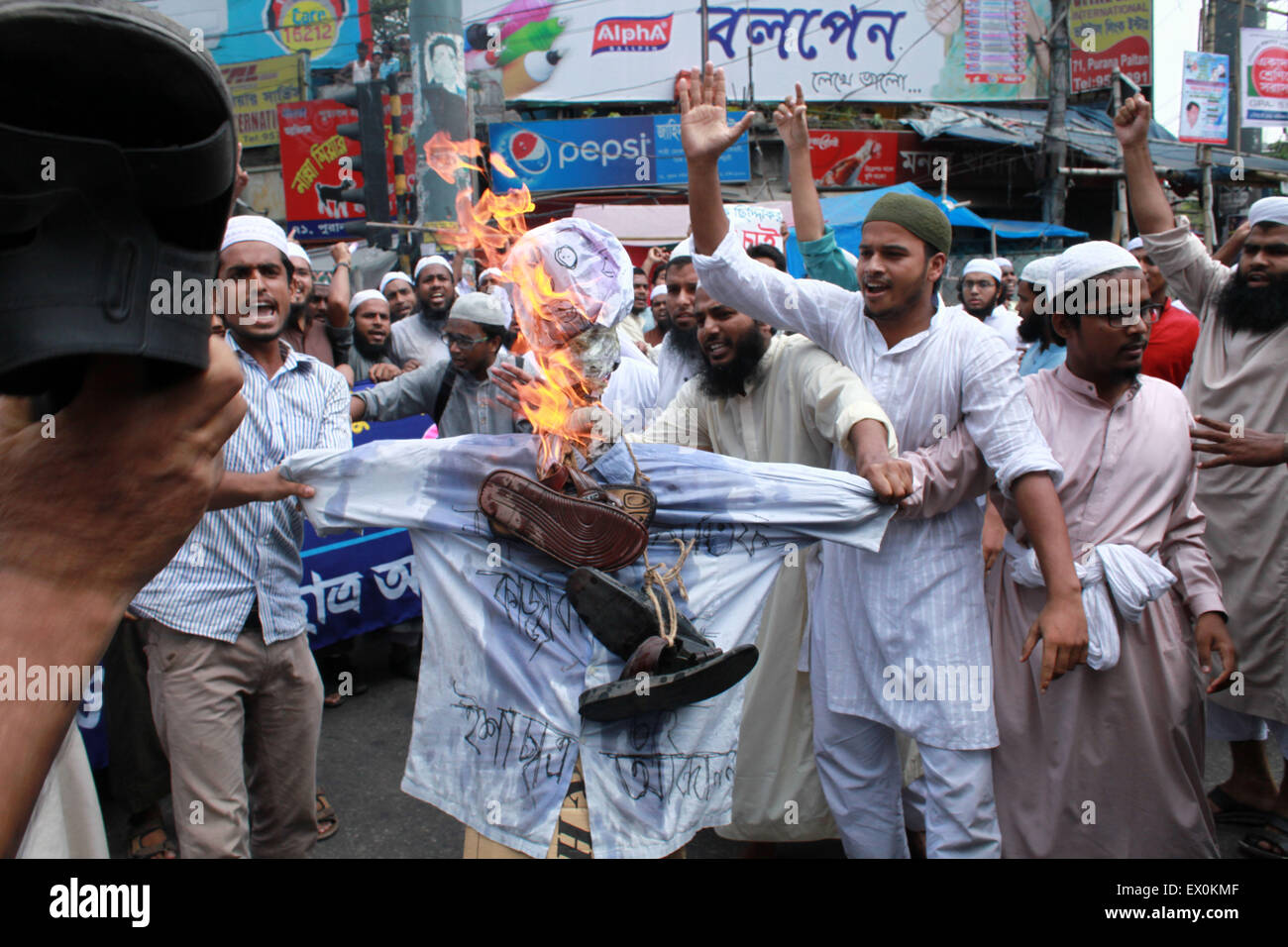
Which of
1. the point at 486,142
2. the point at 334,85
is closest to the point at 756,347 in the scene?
the point at 486,142

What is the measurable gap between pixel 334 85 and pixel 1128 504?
1025 inches

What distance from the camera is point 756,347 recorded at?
3576 millimetres

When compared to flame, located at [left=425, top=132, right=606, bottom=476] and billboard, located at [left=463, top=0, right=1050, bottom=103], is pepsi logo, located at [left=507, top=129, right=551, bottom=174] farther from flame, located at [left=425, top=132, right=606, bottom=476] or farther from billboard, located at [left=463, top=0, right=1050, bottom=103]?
flame, located at [left=425, top=132, right=606, bottom=476]

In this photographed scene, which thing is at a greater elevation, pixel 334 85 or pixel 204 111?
pixel 334 85

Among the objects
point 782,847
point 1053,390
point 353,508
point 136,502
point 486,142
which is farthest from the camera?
point 486,142

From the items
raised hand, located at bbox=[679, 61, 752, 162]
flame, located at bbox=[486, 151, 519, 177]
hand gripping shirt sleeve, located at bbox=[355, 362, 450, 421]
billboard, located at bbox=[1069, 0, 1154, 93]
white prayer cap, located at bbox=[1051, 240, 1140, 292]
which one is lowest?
hand gripping shirt sleeve, located at bbox=[355, 362, 450, 421]

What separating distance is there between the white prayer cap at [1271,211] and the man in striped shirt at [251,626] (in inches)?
160

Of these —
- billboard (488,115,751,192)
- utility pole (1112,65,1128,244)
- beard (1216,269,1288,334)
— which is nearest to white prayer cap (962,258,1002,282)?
beard (1216,269,1288,334)

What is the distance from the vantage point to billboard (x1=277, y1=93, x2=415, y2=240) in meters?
22.1

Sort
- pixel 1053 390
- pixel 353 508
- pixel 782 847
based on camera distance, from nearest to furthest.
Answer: pixel 353 508
pixel 1053 390
pixel 782 847

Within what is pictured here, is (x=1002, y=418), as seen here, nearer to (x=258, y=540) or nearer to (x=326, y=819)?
(x=258, y=540)

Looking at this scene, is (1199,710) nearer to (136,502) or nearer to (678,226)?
(136,502)

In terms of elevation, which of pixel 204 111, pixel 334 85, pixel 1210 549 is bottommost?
pixel 1210 549

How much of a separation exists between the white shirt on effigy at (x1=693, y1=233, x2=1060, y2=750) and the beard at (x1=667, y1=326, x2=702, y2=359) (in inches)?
70.2
